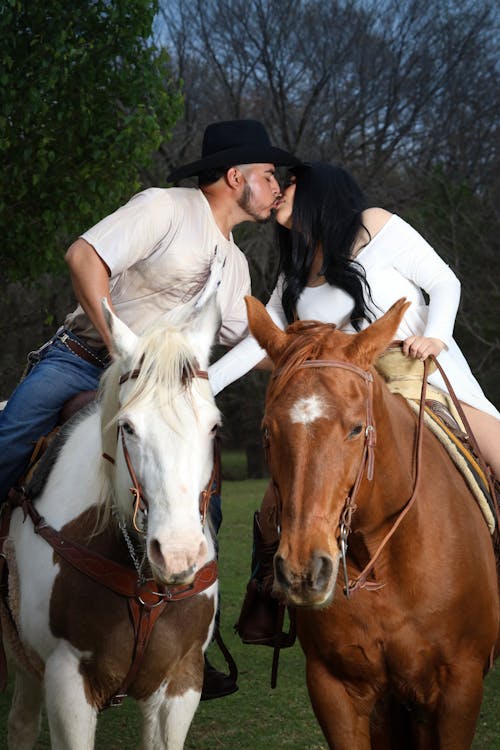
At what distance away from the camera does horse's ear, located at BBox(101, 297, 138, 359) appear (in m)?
3.26

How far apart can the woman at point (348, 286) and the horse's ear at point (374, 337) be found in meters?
0.84

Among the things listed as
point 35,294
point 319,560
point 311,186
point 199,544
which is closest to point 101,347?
point 311,186

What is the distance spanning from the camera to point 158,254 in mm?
4285

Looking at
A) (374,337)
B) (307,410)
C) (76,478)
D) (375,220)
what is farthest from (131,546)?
(375,220)

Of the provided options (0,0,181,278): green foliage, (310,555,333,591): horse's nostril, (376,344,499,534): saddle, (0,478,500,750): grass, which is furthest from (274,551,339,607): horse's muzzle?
(0,0,181,278): green foliage

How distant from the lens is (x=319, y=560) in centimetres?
265

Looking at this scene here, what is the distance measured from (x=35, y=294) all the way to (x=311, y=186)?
47.0ft

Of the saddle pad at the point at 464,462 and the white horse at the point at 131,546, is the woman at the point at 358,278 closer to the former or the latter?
the saddle pad at the point at 464,462

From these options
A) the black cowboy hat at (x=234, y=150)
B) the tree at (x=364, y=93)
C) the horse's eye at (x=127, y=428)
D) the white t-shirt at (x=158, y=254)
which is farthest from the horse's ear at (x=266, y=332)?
the tree at (x=364, y=93)

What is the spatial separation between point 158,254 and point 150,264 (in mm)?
58

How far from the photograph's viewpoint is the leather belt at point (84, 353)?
4.28 meters

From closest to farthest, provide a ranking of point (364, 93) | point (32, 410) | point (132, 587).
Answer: point (132, 587) → point (32, 410) → point (364, 93)

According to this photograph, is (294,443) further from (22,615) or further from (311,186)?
(311,186)

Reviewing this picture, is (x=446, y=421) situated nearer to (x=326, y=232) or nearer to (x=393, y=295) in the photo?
(x=393, y=295)
